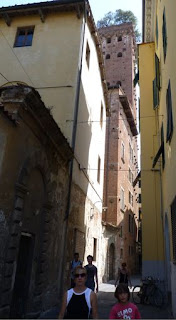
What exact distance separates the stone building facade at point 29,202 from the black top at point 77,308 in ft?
9.10

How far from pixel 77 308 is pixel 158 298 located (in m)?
7.75

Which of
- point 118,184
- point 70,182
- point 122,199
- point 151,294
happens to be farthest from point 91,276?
point 122,199

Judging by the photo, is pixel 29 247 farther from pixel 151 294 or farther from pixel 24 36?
pixel 24 36

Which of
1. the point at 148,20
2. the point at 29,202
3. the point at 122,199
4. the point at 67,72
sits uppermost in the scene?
the point at 148,20

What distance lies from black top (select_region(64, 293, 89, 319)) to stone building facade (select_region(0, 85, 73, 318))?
9.10 ft

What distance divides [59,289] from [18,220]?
3.97 meters

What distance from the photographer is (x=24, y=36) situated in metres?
12.2

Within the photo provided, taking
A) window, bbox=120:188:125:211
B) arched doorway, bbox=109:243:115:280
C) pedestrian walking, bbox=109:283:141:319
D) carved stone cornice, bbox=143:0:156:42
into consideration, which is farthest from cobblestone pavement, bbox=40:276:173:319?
window, bbox=120:188:125:211

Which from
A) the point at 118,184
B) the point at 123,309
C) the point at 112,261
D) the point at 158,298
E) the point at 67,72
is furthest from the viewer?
the point at 118,184

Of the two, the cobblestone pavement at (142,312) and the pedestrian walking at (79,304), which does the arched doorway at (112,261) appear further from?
the pedestrian walking at (79,304)

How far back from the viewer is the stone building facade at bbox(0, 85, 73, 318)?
5.72 meters

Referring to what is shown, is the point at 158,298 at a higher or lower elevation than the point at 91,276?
lower

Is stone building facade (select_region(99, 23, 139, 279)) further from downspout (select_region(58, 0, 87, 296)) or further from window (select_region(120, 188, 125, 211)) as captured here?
downspout (select_region(58, 0, 87, 296))

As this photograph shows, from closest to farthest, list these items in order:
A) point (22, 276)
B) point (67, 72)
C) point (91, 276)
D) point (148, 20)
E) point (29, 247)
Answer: point (22, 276)
point (29, 247)
point (91, 276)
point (67, 72)
point (148, 20)
